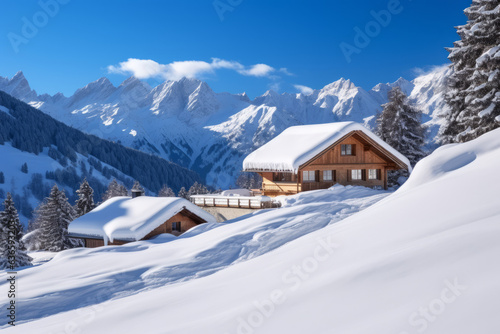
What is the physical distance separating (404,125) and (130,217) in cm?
2462

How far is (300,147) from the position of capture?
31.3 metres

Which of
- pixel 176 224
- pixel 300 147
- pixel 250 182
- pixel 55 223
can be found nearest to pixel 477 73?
pixel 300 147

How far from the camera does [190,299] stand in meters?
7.39

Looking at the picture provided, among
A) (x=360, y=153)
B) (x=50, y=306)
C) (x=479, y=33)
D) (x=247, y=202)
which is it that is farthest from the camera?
(x=360, y=153)

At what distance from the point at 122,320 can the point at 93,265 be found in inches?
373

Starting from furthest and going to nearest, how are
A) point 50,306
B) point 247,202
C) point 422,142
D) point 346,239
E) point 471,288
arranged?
point 422,142 < point 247,202 < point 50,306 < point 346,239 < point 471,288

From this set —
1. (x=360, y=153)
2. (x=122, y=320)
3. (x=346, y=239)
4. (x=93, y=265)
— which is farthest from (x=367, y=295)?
(x=360, y=153)

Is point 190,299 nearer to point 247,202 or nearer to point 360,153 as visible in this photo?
point 247,202

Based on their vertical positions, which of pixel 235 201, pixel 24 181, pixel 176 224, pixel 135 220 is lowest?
pixel 176 224

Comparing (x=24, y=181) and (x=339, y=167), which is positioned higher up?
(x=24, y=181)

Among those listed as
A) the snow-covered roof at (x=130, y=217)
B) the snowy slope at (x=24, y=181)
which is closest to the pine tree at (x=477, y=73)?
the snow-covered roof at (x=130, y=217)

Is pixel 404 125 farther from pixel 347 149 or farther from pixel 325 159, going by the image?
pixel 325 159

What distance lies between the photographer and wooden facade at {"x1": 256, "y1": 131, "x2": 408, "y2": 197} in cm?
3209

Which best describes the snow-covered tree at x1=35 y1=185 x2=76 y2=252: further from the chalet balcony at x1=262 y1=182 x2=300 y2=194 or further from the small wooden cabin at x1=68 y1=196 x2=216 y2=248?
the chalet balcony at x1=262 y1=182 x2=300 y2=194
